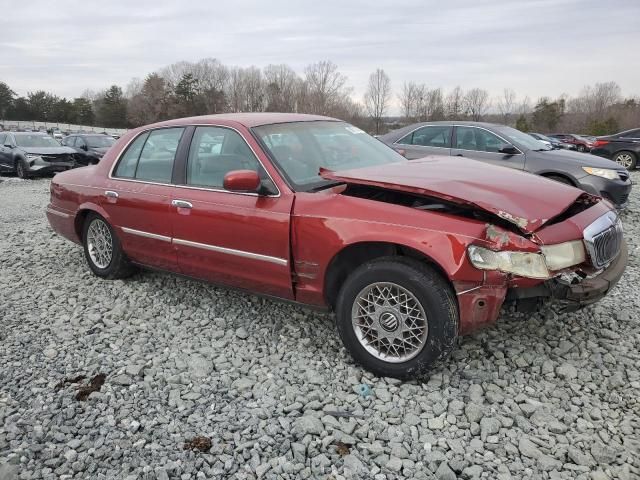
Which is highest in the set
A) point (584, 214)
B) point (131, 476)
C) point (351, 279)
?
point (584, 214)

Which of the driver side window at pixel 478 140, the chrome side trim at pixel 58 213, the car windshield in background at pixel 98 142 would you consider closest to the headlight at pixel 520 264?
the chrome side trim at pixel 58 213

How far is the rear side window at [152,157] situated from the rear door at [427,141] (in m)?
4.73

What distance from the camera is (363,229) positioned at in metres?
3.10

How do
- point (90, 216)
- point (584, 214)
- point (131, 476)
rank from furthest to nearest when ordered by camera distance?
1. point (90, 216)
2. point (584, 214)
3. point (131, 476)

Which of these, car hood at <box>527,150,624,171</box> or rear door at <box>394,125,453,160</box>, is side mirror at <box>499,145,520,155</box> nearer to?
car hood at <box>527,150,624,171</box>

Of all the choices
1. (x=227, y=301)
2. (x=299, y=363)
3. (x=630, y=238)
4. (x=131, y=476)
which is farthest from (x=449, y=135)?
(x=131, y=476)

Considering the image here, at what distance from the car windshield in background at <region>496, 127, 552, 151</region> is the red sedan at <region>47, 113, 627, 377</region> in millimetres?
4230

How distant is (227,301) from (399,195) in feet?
6.60

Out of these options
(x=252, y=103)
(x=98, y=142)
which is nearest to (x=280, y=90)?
(x=252, y=103)

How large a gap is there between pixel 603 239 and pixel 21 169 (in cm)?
1708

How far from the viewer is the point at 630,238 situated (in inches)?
249

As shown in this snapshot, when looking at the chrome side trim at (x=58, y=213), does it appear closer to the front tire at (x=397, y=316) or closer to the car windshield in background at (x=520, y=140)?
the front tire at (x=397, y=316)

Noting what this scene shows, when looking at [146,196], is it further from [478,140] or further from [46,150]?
[46,150]

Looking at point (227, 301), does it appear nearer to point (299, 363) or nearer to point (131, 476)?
point (299, 363)
